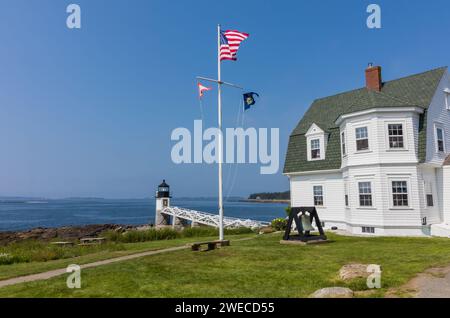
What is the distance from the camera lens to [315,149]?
24516 mm

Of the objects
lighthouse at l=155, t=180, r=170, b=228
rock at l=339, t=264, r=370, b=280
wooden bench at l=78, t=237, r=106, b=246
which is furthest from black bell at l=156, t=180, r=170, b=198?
rock at l=339, t=264, r=370, b=280

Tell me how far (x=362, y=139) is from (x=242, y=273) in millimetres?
13633

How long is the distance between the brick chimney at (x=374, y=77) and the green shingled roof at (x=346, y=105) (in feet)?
1.36

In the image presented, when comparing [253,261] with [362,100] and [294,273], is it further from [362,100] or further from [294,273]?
[362,100]

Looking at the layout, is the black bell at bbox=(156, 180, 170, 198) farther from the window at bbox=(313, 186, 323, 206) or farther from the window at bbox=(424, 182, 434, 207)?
the window at bbox=(424, 182, 434, 207)

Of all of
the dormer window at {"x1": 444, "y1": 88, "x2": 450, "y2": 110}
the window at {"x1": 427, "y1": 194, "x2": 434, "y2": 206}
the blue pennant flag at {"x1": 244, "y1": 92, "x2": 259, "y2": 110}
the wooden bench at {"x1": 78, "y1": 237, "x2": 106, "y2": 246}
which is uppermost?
the dormer window at {"x1": 444, "y1": 88, "x2": 450, "y2": 110}

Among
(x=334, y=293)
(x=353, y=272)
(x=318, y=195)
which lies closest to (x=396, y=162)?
(x=318, y=195)

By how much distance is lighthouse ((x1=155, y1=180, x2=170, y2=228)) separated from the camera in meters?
50.3

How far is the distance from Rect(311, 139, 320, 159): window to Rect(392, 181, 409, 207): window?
20.1 ft

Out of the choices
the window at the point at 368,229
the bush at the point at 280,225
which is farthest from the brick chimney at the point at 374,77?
the bush at the point at 280,225

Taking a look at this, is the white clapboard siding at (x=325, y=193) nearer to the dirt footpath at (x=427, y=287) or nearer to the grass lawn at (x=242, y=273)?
the grass lawn at (x=242, y=273)

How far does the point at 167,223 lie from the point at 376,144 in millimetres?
37733

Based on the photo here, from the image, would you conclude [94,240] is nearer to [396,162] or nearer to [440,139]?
[396,162]

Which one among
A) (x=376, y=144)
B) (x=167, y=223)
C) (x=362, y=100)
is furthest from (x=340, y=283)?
(x=167, y=223)
